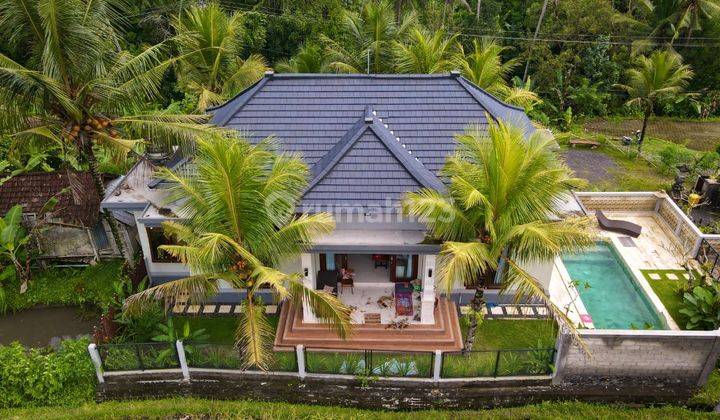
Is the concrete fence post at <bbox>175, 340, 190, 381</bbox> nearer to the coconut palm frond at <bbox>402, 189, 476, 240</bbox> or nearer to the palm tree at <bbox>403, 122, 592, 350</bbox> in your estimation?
the coconut palm frond at <bbox>402, 189, 476, 240</bbox>

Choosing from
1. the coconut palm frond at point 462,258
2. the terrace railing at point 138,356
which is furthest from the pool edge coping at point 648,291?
the terrace railing at point 138,356

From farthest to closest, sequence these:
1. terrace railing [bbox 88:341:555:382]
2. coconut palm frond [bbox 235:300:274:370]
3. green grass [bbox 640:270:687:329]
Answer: green grass [bbox 640:270:687:329] < terrace railing [bbox 88:341:555:382] < coconut palm frond [bbox 235:300:274:370]

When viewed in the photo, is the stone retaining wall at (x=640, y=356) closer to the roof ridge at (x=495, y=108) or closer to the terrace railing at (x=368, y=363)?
the terrace railing at (x=368, y=363)

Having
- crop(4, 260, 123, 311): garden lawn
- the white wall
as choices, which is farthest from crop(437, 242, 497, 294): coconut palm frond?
crop(4, 260, 123, 311): garden lawn

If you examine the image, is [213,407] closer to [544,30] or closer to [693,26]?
[544,30]

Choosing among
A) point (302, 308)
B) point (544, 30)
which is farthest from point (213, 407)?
point (544, 30)

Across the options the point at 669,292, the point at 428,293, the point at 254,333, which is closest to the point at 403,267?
the point at 428,293
